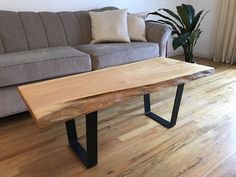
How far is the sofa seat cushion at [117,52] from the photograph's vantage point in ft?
6.78

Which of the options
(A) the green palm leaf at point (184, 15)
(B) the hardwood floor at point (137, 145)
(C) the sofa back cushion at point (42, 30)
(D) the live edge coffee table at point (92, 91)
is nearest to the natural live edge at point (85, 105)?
(D) the live edge coffee table at point (92, 91)

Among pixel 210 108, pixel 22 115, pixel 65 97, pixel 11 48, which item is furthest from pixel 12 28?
pixel 210 108

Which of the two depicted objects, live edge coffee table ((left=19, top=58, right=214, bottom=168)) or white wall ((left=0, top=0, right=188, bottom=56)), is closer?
live edge coffee table ((left=19, top=58, right=214, bottom=168))

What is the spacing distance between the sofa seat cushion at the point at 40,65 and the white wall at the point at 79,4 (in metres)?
0.74

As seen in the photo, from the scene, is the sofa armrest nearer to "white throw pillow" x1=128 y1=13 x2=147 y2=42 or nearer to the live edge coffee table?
"white throw pillow" x1=128 y1=13 x2=147 y2=42

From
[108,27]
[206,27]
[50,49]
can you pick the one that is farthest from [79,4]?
[206,27]

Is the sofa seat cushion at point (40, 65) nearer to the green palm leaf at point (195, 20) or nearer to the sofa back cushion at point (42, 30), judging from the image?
the sofa back cushion at point (42, 30)

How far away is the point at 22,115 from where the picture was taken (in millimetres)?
1952

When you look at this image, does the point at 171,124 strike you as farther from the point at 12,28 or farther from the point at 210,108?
the point at 12,28

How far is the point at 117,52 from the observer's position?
216cm

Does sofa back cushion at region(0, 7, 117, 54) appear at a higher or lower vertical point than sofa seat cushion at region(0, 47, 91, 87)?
higher

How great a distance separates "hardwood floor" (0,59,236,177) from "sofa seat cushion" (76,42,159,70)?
43cm

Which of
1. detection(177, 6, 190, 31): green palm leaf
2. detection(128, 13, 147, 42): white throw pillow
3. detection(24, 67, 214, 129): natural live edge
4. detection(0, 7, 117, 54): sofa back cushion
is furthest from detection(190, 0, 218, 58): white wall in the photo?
detection(24, 67, 214, 129): natural live edge

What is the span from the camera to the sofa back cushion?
2094 millimetres
